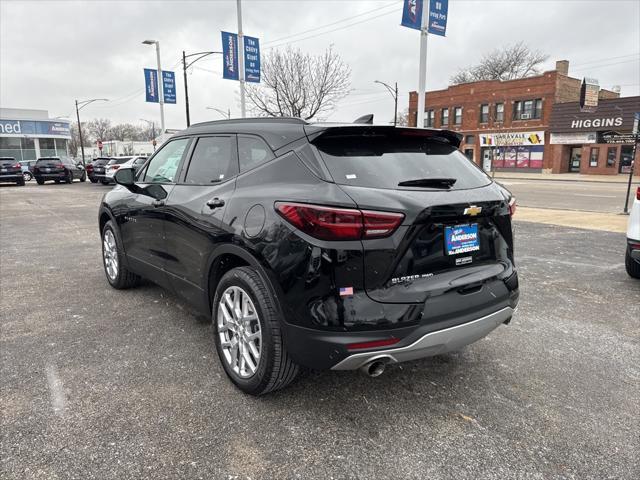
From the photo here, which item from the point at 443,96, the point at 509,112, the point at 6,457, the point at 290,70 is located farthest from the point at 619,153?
the point at 6,457

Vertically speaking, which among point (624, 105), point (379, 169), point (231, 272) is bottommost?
point (231, 272)

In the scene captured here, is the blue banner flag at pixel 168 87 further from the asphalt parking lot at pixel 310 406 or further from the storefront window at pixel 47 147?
→ the storefront window at pixel 47 147

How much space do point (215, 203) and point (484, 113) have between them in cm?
4536

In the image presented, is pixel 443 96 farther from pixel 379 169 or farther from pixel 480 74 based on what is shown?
pixel 379 169

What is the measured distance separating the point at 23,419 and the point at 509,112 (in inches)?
1777

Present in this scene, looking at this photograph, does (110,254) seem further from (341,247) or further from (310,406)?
(341,247)

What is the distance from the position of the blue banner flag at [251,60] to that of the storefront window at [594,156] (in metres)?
31.3

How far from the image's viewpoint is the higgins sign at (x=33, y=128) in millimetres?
50641

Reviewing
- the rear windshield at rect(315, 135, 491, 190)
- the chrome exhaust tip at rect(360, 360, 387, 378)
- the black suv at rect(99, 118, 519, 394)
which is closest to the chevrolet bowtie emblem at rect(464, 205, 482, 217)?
the black suv at rect(99, 118, 519, 394)

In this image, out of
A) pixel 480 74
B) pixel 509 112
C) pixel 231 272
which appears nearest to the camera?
pixel 231 272

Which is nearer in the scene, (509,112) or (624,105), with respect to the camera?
(624,105)

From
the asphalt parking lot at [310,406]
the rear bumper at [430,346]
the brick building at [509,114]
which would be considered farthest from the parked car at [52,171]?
the brick building at [509,114]

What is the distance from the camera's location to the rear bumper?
2438 mm

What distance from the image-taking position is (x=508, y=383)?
3.20 meters
